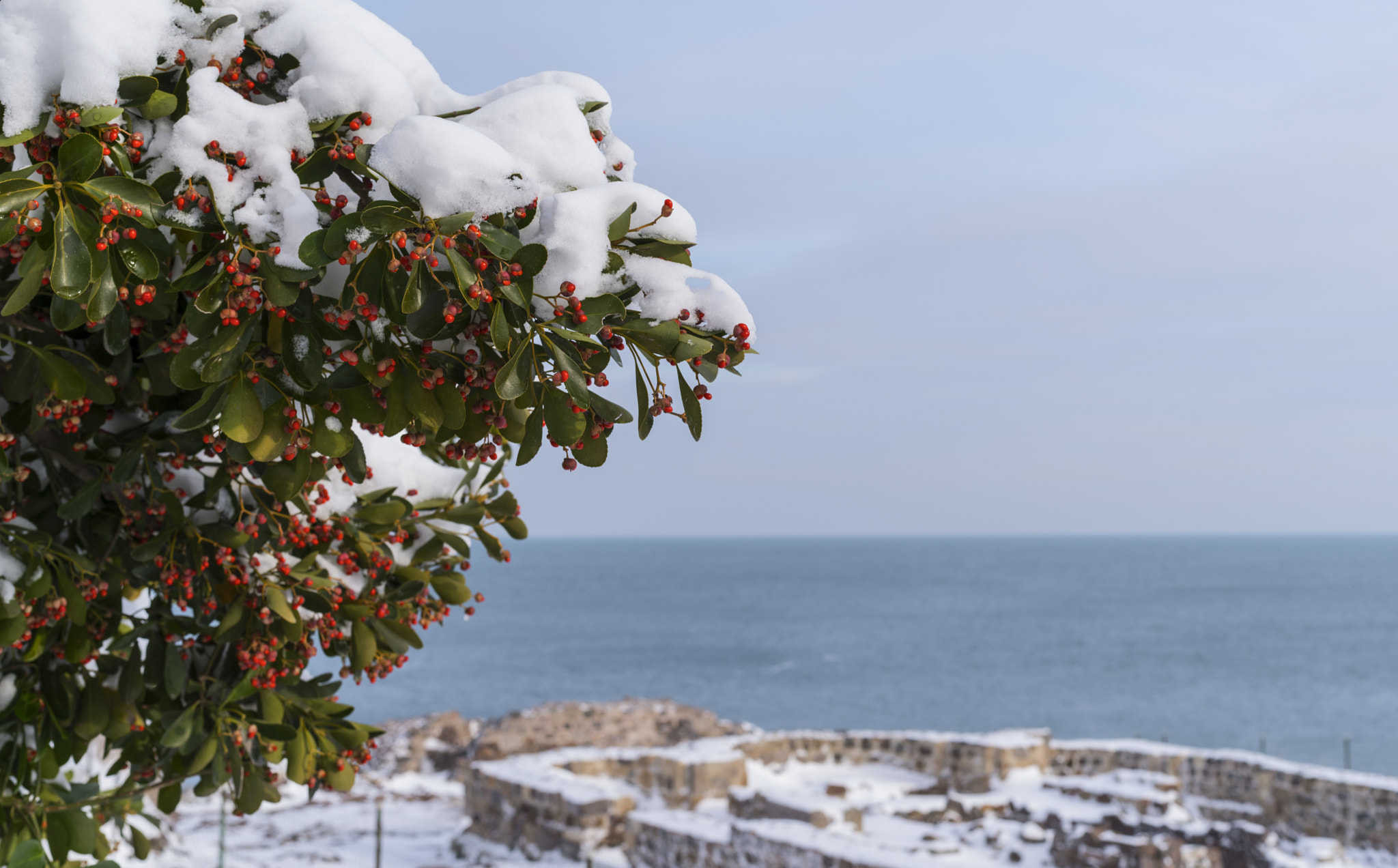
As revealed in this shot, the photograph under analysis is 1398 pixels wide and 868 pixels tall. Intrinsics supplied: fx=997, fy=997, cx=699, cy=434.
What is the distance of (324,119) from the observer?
226 cm

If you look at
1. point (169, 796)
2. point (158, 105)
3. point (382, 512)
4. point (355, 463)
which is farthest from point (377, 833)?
point (158, 105)

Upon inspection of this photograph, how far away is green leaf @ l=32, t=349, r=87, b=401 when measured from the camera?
2.71 m

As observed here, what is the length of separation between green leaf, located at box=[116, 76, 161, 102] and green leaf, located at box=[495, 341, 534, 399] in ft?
3.44

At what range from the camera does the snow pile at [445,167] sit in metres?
1.95

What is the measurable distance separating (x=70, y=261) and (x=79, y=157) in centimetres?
21

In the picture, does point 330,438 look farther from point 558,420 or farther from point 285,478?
point 558,420

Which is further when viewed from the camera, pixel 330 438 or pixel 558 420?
pixel 330 438

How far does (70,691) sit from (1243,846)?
1596 centimetres

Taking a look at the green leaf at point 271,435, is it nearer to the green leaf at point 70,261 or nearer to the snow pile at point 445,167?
the green leaf at point 70,261

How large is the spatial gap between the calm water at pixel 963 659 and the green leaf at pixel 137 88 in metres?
58.1

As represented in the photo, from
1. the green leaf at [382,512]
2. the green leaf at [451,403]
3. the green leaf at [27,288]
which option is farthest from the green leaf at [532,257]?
the green leaf at [382,512]

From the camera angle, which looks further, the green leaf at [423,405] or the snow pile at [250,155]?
the green leaf at [423,405]

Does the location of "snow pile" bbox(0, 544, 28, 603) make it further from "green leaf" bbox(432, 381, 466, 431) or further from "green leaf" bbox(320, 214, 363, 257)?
"green leaf" bbox(320, 214, 363, 257)

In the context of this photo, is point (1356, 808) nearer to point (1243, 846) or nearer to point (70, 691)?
point (1243, 846)
